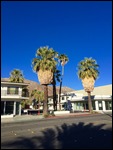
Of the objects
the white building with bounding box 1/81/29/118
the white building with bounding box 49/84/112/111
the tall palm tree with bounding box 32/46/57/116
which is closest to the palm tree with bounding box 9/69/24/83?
the white building with bounding box 1/81/29/118

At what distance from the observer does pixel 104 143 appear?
11695 millimetres

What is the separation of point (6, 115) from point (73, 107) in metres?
32.2

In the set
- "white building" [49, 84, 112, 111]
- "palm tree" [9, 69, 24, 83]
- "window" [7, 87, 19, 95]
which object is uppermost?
"palm tree" [9, 69, 24, 83]

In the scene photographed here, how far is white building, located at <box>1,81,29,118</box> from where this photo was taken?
40.1 meters

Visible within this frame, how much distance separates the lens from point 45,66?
3869 centimetres

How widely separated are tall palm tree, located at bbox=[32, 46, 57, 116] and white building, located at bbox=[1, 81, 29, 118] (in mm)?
6134

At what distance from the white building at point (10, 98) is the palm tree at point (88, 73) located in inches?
563

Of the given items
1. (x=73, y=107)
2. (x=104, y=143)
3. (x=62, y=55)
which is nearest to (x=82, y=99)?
(x=73, y=107)

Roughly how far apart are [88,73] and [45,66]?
1135 cm

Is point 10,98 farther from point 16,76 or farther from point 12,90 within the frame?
point 16,76

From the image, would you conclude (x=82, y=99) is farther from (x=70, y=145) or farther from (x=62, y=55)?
(x=70, y=145)

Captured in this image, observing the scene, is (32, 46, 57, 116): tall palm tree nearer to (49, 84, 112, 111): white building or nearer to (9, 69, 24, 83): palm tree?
(9, 69, 24, 83): palm tree

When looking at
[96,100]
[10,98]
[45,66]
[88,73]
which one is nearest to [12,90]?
[10,98]

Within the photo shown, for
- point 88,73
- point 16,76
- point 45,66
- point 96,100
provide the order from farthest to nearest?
point 96,100, point 16,76, point 88,73, point 45,66
